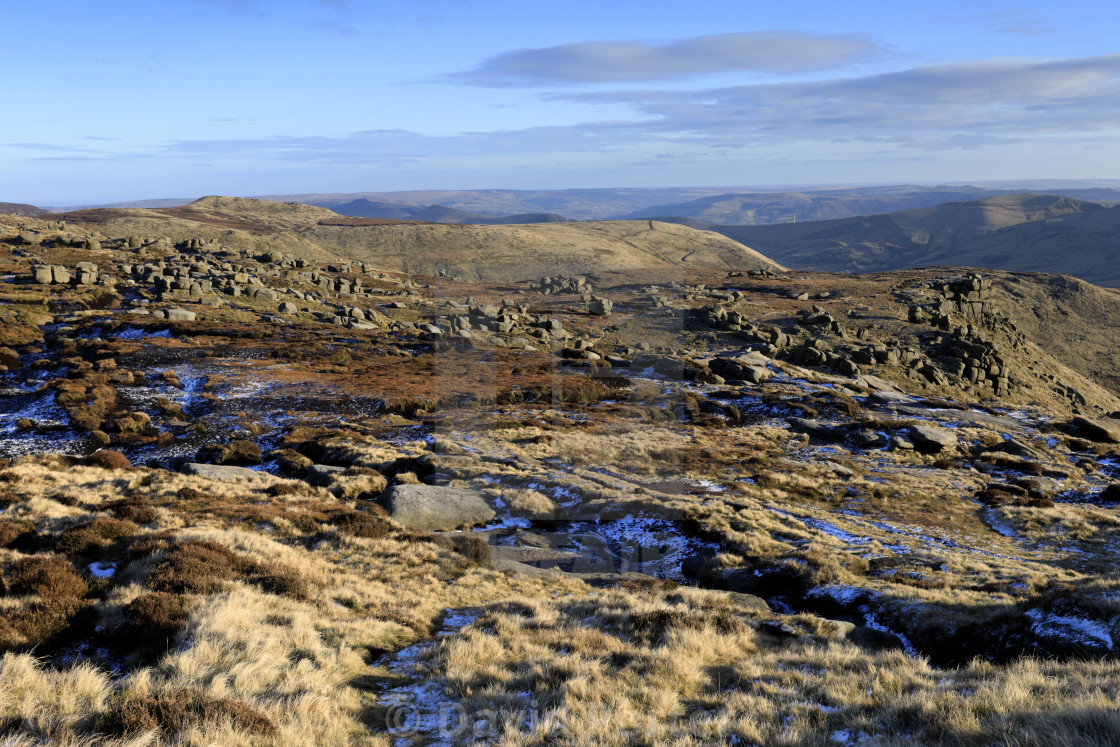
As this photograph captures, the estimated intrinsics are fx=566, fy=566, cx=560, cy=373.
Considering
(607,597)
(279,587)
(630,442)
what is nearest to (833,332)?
(630,442)

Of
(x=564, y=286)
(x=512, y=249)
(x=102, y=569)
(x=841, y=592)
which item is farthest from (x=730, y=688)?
(x=512, y=249)

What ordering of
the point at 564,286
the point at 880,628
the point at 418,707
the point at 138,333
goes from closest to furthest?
1. the point at 418,707
2. the point at 880,628
3. the point at 138,333
4. the point at 564,286

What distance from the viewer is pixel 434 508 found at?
20.6 metres

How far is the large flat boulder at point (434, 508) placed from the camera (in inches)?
790

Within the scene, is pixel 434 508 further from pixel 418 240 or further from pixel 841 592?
pixel 418 240

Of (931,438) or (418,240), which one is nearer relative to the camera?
(931,438)

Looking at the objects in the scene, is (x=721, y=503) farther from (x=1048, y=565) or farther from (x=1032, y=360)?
(x=1032, y=360)

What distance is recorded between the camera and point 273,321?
57969 mm

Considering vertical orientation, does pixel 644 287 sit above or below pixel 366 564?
above

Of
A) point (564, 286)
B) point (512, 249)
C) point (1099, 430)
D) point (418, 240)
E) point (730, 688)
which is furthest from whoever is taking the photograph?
point (418, 240)

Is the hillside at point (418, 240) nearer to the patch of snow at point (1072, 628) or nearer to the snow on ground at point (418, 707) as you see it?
the snow on ground at point (418, 707)

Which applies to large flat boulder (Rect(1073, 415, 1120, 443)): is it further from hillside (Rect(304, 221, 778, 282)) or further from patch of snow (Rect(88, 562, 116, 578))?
hillside (Rect(304, 221, 778, 282))

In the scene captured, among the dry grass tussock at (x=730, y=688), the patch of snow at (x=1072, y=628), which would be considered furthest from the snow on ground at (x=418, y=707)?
the patch of snow at (x=1072, y=628)

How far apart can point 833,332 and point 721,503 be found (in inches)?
2030
